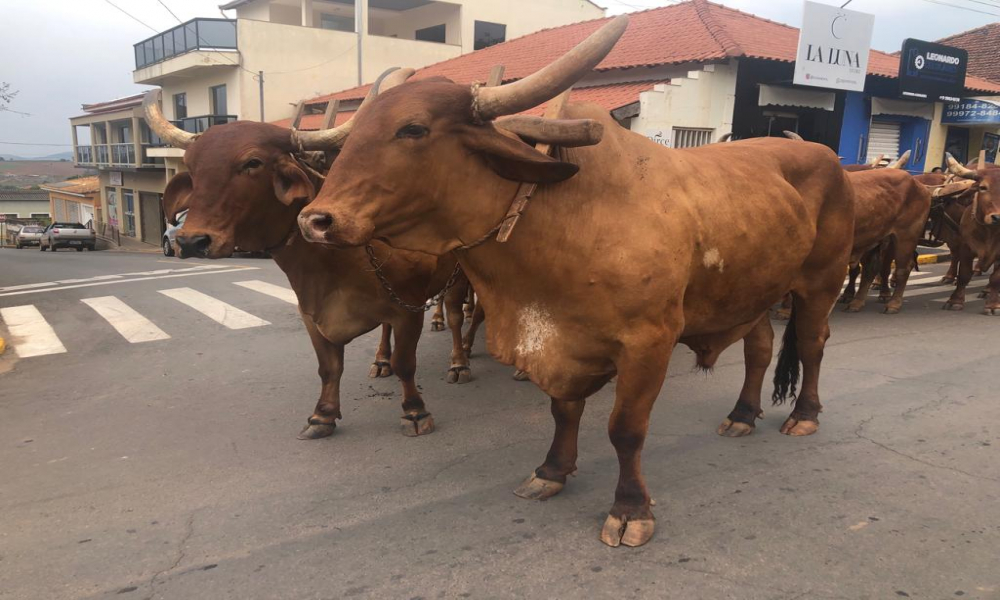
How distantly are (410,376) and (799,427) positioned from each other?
2.65 m

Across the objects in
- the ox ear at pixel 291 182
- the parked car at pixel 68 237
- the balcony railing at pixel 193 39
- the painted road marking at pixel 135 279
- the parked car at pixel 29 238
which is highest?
the balcony railing at pixel 193 39

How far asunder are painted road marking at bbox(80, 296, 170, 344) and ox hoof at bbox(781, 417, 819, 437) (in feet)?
21.1

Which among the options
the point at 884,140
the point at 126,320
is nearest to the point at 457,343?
the point at 126,320

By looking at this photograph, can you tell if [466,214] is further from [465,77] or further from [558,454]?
[465,77]

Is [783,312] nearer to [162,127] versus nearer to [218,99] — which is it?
[162,127]

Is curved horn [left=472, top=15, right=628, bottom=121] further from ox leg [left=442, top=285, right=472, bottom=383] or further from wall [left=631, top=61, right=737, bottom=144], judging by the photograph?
wall [left=631, top=61, right=737, bottom=144]

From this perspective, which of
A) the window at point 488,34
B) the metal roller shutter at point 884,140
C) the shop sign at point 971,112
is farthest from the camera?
the window at point 488,34

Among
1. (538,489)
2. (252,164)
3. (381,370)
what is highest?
(252,164)

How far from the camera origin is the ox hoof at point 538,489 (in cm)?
377

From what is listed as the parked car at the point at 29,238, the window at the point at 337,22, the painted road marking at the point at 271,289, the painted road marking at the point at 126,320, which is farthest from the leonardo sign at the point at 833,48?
the parked car at the point at 29,238

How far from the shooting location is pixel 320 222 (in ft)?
8.38

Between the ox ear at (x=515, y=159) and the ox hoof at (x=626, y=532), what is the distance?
5.43 feet

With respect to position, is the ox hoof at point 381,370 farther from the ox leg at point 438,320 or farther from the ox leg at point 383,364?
the ox leg at point 438,320

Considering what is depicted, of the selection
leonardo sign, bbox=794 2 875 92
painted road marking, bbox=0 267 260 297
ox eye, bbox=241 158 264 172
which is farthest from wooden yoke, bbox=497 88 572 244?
leonardo sign, bbox=794 2 875 92
